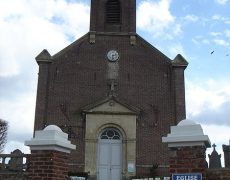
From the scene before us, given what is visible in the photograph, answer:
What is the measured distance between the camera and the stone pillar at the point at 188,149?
6273 mm

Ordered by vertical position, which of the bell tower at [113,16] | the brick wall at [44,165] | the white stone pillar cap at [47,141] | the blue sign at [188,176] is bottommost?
the blue sign at [188,176]

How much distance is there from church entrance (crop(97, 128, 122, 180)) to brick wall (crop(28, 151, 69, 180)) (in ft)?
41.2

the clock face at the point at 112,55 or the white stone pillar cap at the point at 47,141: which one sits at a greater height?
the clock face at the point at 112,55

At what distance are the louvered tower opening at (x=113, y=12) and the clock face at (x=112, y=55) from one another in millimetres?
2156

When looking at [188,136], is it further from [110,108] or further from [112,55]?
[112,55]

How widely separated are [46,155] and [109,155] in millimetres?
13001

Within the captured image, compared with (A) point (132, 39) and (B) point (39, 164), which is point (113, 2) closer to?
(A) point (132, 39)

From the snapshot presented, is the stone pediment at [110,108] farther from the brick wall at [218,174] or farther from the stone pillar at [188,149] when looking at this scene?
the brick wall at [218,174]

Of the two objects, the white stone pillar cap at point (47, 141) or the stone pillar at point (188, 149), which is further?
the white stone pillar cap at point (47, 141)

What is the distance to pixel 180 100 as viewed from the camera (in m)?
20.6

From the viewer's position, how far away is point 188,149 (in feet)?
20.9

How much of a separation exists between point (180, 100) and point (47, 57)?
23.7 feet

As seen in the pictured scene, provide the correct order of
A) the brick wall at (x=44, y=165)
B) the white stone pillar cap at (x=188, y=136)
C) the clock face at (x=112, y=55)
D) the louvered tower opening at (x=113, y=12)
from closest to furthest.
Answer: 1. the white stone pillar cap at (x=188, y=136)
2. the brick wall at (x=44, y=165)
3. the clock face at (x=112, y=55)
4. the louvered tower opening at (x=113, y=12)

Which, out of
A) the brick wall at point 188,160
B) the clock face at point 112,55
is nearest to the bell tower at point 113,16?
the clock face at point 112,55
